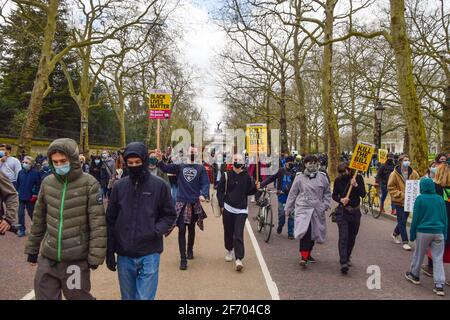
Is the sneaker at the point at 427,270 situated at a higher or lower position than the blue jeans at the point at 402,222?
lower

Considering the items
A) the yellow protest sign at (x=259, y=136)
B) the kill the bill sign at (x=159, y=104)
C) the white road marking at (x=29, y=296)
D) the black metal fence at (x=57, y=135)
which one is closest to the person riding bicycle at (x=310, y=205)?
the white road marking at (x=29, y=296)

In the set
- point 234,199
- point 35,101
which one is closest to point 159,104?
point 234,199

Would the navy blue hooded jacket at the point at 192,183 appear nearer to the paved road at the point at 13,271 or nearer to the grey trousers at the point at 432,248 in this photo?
the paved road at the point at 13,271

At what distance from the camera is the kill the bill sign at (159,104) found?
482 inches

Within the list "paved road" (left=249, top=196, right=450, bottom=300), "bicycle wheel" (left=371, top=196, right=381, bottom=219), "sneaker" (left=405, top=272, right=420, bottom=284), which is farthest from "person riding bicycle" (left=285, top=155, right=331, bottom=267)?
"bicycle wheel" (left=371, top=196, right=381, bottom=219)

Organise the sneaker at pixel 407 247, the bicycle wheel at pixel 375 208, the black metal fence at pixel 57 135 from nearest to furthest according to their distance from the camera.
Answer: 1. the sneaker at pixel 407 247
2. the bicycle wheel at pixel 375 208
3. the black metal fence at pixel 57 135

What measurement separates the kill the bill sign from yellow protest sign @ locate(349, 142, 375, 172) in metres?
6.35

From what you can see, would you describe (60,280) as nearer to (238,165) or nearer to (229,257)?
(229,257)

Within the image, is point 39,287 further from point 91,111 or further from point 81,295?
point 91,111

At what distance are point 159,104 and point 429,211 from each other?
850cm

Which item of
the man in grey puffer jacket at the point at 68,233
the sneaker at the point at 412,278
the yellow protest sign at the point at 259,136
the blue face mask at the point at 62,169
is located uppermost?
the yellow protest sign at the point at 259,136

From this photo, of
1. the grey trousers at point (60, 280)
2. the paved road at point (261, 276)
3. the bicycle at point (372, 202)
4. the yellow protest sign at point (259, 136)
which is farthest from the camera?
the yellow protest sign at point (259, 136)

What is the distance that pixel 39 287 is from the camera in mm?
3383

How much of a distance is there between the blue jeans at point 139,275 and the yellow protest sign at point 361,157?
4.64 metres
